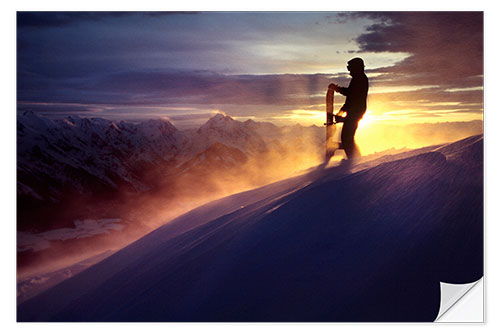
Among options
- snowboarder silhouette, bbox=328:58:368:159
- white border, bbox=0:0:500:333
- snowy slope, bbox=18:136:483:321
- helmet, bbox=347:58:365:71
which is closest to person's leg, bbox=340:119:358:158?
snowboarder silhouette, bbox=328:58:368:159

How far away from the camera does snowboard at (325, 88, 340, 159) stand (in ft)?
9.91

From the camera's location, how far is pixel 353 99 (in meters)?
2.98

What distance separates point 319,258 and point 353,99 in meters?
1.19

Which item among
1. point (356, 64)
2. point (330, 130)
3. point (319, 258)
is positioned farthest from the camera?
point (330, 130)

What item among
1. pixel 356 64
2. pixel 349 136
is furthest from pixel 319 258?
pixel 356 64

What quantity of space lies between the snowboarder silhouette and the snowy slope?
289 mm

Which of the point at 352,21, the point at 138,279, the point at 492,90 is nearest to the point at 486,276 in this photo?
the point at 492,90

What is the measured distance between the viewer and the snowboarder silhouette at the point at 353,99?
295cm

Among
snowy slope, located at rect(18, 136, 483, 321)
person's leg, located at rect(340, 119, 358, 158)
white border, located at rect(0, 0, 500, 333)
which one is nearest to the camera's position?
snowy slope, located at rect(18, 136, 483, 321)

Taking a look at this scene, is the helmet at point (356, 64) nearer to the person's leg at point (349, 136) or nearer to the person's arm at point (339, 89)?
the person's arm at point (339, 89)

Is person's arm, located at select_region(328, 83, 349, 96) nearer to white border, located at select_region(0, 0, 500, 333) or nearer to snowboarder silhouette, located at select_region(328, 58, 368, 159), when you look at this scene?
snowboarder silhouette, located at select_region(328, 58, 368, 159)
